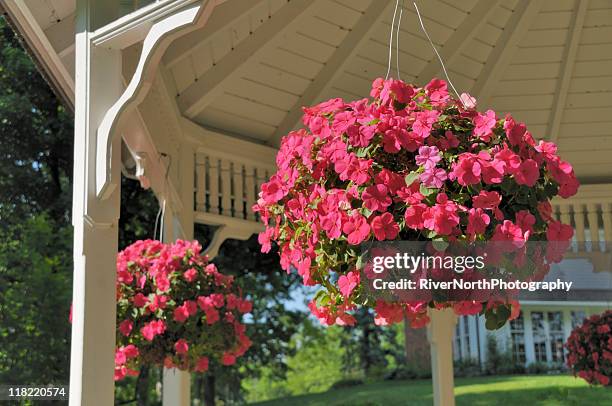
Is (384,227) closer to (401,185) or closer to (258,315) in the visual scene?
(401,185)

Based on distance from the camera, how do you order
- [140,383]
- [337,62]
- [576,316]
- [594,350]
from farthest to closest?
[576,316], [140,383], [594,350], [337,62]

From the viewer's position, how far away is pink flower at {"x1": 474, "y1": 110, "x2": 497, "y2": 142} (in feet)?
5.99

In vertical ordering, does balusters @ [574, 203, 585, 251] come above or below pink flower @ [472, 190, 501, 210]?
above

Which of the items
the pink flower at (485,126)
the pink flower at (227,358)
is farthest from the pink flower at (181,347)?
the pink flower at (485,126)

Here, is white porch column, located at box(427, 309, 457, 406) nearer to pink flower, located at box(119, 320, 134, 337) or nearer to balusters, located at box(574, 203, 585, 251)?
balusters, located at box(574, 203, 585, 251)

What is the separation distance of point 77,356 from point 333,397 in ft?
25.0

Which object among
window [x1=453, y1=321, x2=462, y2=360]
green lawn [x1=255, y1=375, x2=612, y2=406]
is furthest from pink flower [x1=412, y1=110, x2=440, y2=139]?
window [x1=453, y1=321, x2=462, y2=360]

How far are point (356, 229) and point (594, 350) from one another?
3284mm

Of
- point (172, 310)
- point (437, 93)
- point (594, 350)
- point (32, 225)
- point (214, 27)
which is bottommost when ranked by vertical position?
point (594, 350)

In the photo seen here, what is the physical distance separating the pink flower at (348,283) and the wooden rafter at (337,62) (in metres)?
2.69

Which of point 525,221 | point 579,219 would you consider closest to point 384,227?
point 525,221

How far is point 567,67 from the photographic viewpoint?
185 inches

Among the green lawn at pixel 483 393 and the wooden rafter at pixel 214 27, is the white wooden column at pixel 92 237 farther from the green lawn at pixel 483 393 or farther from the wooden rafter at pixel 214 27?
the green lawn at pixel 483 393

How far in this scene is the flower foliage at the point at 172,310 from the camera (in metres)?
2.99
